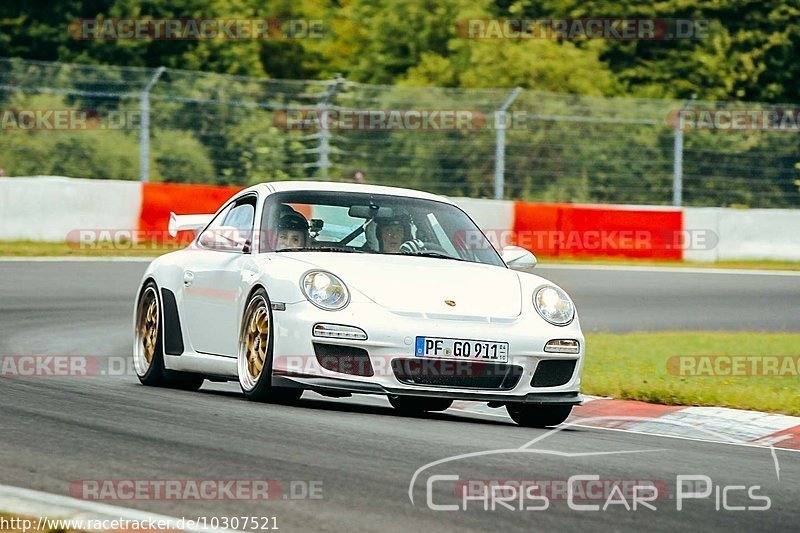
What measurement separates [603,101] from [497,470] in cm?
1939

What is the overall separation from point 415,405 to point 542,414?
0.80 m

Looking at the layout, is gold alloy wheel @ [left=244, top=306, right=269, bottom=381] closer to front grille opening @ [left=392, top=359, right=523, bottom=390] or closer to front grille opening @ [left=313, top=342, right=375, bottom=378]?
front grille opening @ [left=313, top=342, right=375, bottom=378]

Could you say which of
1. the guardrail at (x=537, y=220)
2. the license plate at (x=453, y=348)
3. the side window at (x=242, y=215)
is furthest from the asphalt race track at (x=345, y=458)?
the guardrail at (x=537, y=220)

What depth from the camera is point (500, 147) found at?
2467 cm

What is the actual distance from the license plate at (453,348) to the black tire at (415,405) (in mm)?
665

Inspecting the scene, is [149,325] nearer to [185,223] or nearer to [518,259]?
[185,223]

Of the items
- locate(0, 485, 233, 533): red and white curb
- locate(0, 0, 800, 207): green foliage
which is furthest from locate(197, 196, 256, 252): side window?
locate(0, 0, 800, 207): green foliage

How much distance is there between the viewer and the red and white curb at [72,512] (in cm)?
495

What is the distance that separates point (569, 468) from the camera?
6566 mm

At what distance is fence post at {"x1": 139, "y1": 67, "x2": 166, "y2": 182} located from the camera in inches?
904

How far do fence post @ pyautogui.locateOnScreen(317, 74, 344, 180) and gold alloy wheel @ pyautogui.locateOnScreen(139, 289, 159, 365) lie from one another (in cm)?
1424

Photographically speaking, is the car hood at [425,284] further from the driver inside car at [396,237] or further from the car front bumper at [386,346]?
the driver inside car at [396,237]

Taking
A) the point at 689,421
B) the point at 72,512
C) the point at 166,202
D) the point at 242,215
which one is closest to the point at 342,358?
the point at 242,215

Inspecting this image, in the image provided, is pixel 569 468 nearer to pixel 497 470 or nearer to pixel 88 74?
pixel 497 470
